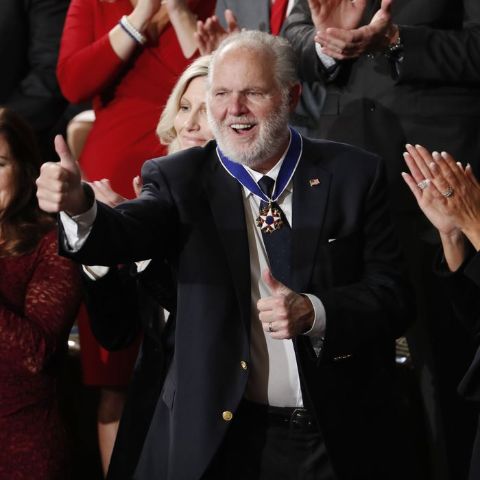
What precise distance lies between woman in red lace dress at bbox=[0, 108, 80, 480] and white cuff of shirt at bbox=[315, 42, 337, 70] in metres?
0.97

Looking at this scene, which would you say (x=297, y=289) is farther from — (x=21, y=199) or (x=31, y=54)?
(x=31, y=54)

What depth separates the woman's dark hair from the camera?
3170 mm

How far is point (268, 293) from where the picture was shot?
260 centimetres

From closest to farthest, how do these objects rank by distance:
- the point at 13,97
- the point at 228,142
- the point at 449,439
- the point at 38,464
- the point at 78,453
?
the point at 228,142 < the point at 38,464 < the point at 449,439 < the point at 78,453 < the point at 13,97

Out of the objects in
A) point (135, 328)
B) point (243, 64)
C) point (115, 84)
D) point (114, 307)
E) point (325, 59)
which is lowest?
point (135, 328)

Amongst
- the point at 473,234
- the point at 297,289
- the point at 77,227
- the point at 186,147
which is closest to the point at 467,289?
the point at 473,234

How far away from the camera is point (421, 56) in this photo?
123 inches

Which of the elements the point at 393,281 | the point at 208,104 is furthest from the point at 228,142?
the point at 393,281

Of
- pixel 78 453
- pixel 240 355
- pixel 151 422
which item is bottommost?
pixel 78 453

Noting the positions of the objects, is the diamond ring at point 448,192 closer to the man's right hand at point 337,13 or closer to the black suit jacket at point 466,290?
the black suit jacket at point 466,290

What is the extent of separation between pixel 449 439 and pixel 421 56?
3.91 feet

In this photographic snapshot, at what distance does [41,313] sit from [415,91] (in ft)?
4.38

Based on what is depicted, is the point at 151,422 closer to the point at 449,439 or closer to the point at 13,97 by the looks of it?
the point at 449,439

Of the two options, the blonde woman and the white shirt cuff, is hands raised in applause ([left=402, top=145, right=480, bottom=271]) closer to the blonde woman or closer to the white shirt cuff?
the blonde woman
